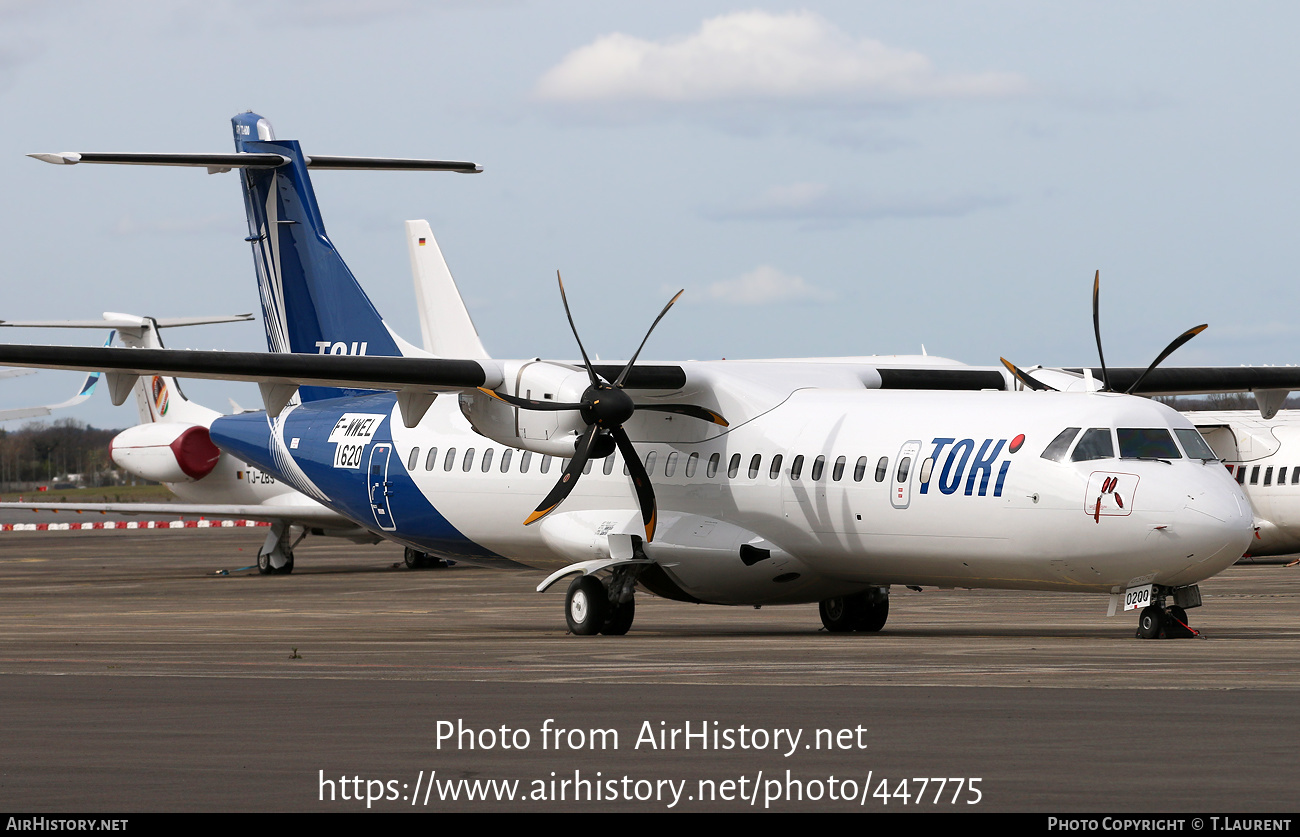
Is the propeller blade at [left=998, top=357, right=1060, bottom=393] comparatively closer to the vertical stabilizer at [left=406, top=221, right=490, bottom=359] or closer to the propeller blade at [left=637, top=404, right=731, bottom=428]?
the propeller blade at [left=637, top=404, right=731, bottom=428]

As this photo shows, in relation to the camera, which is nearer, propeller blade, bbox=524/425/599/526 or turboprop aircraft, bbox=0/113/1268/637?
turboprop aircraft, bbox=0/113/1268/637

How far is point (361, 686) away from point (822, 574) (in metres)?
7.96

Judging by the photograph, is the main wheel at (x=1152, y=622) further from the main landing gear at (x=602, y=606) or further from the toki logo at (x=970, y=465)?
the main landing gear at (x=602, y=606)

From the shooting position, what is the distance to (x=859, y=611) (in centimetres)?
2188

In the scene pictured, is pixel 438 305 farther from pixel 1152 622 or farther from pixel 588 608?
pixel 1152 622

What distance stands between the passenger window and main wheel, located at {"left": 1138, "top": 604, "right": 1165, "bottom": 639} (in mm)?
1790

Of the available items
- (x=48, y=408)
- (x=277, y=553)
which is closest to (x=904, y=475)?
(x=277, y=553)

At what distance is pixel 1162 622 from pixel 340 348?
13571 mm

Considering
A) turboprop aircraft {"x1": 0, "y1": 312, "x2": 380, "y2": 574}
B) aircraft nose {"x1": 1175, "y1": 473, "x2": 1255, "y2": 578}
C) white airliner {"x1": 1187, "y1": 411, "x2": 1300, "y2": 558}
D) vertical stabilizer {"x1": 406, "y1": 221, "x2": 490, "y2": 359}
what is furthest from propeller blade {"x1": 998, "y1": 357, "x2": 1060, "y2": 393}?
turboprop aircraft {"x1": 0, "y1": 312, "x2": 380, "y2": 574}

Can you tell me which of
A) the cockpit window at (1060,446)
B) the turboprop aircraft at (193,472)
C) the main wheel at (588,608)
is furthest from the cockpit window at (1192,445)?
the turboprop aircraft at (193,472)

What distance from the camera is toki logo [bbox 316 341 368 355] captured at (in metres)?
26.7
